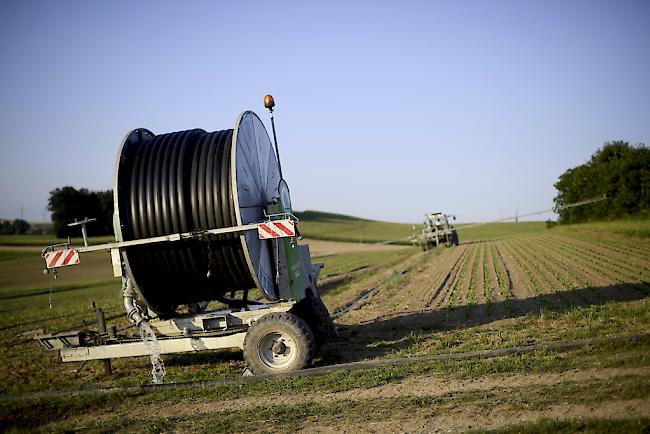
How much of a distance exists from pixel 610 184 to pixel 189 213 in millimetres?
42230

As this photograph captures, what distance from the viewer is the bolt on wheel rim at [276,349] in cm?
854

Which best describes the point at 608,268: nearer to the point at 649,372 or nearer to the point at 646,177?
the point at 649,372

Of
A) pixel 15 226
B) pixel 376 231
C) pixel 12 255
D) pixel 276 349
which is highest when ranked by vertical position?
pixel 15 226

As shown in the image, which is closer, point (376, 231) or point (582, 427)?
point (582, 427)

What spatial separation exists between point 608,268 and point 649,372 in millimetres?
12583

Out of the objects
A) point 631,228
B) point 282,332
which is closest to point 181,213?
point 282,332

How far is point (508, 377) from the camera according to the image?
268 inches

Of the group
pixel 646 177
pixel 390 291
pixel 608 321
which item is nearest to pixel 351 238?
pixel 646 177

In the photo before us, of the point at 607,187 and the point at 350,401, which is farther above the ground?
the point at 607,187

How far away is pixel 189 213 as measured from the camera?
881 centimetres

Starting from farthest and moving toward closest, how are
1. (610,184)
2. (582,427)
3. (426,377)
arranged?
1. (610,184)
2. (426,377)
3. (582,427)

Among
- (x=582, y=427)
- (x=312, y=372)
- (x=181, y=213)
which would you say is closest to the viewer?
(x=582, y=427)

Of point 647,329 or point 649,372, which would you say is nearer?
point 649,372

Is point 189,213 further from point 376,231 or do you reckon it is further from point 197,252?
point 376,231
